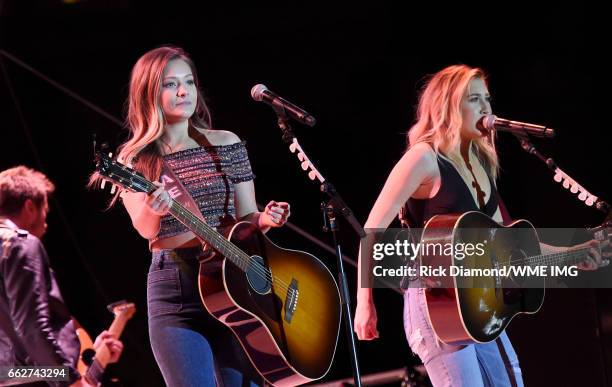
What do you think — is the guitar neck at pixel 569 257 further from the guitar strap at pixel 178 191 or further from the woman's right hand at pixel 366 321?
the guitar strap at pixel 178 191

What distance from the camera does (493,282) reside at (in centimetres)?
366

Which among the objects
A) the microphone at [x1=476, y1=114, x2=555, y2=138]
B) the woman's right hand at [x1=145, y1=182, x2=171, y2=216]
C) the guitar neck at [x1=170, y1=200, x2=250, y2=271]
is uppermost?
the microphone at [x1=476, y1=114, x2=555, y2=138]

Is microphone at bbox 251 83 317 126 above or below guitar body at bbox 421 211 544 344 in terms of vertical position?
above

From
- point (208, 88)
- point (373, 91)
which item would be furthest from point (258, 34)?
point (373, 91)

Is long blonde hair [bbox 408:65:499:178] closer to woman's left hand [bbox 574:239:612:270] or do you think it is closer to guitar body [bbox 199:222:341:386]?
woman's left hand [bbox 574:239:612:270]

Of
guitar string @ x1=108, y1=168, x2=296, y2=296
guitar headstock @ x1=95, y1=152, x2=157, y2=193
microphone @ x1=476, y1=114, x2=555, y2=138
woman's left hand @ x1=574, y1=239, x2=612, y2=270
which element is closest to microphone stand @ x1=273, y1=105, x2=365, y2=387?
guitar string @ x1=108, y1=168, x2=296, y2=296

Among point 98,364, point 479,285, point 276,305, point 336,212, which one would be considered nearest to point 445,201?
point 479,285

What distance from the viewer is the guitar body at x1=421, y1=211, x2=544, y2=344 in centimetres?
341

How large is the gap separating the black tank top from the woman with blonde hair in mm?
621

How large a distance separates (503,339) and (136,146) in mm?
1795

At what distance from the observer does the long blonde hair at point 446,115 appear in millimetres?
3838

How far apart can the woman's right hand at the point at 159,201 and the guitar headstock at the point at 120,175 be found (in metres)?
0.03

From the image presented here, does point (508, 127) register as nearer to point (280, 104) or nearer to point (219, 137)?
point (280, 104)

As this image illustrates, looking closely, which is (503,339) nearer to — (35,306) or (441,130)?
(441,130)
